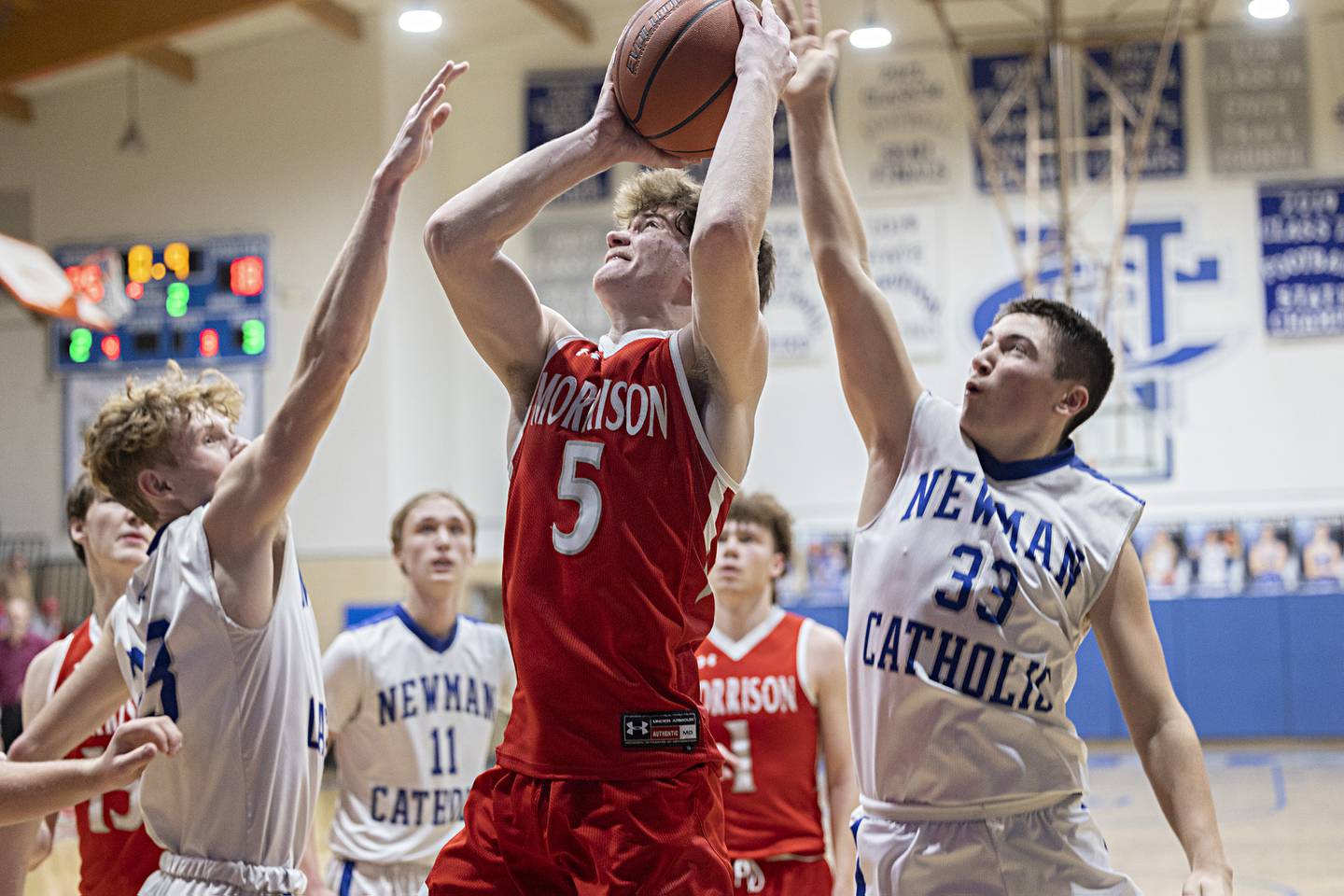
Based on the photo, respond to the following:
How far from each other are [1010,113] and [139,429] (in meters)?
12.2

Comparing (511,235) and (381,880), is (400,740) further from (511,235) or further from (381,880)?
(511,235)

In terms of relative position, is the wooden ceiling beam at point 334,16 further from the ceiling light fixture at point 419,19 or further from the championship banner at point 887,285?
the championship banner at point 887,285

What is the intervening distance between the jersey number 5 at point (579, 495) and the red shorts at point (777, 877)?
2.07 m

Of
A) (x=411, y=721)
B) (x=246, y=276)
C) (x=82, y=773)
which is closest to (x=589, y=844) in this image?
(x=82, y=773)

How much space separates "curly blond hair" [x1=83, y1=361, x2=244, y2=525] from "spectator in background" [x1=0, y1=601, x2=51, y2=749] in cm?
865

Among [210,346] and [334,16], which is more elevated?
[334,16]

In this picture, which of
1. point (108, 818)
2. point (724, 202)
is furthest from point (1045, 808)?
point (108, 818)

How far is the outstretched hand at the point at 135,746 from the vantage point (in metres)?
2.22

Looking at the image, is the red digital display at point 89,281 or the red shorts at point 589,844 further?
the red digital display at point 89,281

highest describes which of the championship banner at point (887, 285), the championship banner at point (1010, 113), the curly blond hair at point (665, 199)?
the championship banner at point (1010, 113)

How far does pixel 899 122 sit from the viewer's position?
14086 millimetres

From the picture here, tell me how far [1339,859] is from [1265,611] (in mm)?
4173

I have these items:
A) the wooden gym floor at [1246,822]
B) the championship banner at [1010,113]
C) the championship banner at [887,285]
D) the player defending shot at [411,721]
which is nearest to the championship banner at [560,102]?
the championship banner at [887,285]

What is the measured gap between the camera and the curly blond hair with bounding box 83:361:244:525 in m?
2.87
